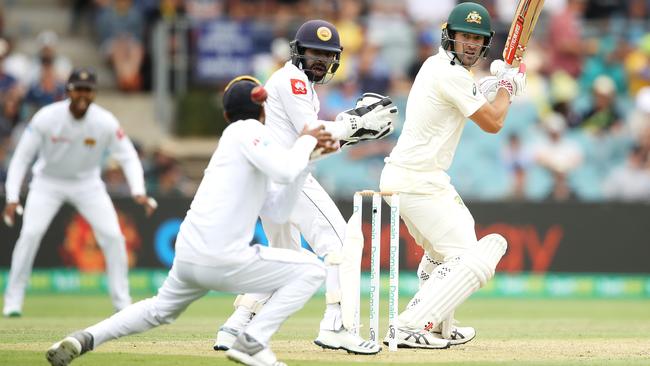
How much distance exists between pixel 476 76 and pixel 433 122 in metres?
8.35

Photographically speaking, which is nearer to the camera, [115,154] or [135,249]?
[115,154]

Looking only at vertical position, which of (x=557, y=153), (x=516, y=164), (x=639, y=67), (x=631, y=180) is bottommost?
(x=631, y=180)

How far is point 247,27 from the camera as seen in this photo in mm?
15836

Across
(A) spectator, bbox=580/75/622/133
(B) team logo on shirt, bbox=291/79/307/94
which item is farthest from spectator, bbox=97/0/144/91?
(B) team logo on shirt, bbox=291/79/307/94

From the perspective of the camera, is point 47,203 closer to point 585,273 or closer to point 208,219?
point 208,219

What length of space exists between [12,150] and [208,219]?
28.8ft

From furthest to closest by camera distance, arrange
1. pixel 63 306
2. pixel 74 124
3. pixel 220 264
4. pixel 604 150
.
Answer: pixel 604 150
pixel 63 306
pixel 74 124
pixel 220 264

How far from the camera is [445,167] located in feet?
25.3

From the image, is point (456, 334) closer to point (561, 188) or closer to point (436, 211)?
point (436, 211)

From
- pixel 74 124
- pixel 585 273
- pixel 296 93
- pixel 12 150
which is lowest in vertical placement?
pixel 585 273

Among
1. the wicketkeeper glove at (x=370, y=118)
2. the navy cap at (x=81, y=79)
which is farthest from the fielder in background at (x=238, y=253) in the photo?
the navy cap at (x=81, y=79)

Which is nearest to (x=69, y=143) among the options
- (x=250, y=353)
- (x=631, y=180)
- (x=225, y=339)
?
(x=225, y=339)

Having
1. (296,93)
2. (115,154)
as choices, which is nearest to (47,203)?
(115,154)

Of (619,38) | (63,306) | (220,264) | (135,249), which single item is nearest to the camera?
(220,264)
